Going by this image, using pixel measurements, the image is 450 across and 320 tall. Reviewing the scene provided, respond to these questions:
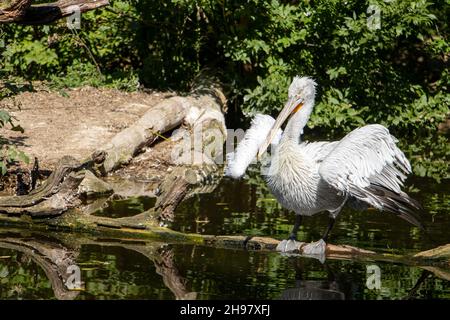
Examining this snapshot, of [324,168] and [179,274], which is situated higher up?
[324,168]

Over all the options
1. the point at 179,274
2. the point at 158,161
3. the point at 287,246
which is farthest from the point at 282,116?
the point at 158,161

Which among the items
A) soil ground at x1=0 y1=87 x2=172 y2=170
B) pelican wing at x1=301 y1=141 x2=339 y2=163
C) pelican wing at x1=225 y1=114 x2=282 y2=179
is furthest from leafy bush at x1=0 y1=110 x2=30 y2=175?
pelican wing at x1=301 y1=141 x2=339 y2=163

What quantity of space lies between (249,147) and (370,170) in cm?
87

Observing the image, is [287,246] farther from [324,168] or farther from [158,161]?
[158,161]

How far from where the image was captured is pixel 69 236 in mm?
6543

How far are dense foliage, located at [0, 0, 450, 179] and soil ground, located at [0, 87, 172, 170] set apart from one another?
0.31 meters

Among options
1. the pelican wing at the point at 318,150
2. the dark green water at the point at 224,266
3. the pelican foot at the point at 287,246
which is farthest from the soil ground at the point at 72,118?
the pelican foot at the point at 287,246

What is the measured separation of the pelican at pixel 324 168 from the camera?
605cm

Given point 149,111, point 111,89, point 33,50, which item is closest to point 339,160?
point 149,111

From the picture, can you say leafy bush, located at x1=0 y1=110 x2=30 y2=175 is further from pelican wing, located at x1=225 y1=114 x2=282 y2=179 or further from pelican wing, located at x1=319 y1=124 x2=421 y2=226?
pelican wing, located at x1=319 y1=124 x2=421 y2=226

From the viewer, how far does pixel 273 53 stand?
1127cm

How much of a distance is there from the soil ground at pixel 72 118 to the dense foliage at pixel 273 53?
31 cm
